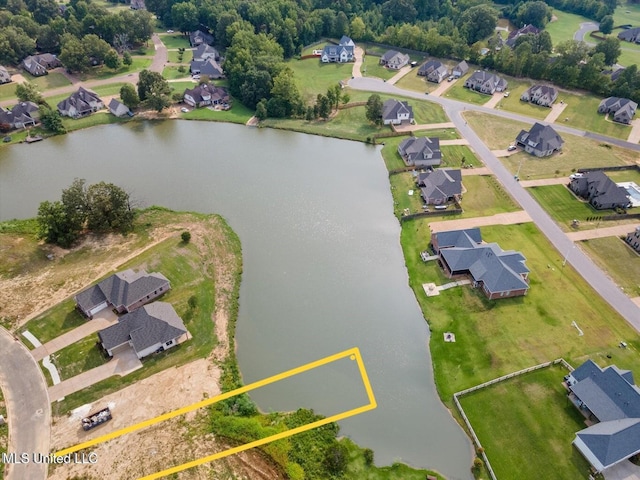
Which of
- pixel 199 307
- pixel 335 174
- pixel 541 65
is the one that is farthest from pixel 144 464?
pixel 541 65

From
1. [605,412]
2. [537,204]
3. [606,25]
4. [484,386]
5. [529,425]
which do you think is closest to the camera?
[605,412]

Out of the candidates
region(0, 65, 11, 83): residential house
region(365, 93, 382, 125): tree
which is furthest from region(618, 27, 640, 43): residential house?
region(0, 65, 11, 83): residential house

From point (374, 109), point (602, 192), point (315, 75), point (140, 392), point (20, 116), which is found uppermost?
point (602, 192)

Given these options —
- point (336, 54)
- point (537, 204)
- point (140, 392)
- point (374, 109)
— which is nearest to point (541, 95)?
point (374, 109)

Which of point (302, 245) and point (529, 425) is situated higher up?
point (529, 425)

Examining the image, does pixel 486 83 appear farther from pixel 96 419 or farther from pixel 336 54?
pixel 96 419

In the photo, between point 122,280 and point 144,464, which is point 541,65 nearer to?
point 122,280

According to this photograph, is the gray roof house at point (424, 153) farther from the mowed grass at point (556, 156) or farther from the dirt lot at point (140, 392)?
the dirt lot at point (140, 392)
